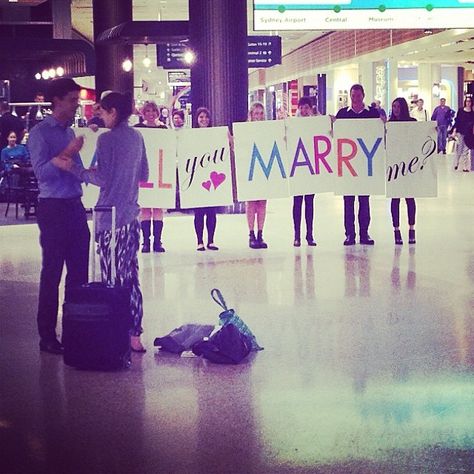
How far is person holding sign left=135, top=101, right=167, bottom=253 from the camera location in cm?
1282

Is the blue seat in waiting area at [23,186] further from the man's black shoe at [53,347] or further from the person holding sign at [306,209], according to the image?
the man's black shoe at [53,347]

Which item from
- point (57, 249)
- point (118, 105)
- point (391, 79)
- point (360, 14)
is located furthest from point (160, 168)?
point (391, 79)

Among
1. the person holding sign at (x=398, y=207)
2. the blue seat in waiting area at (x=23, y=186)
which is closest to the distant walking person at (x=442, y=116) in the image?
the blue seat in waiting area at (x=23, y=186)

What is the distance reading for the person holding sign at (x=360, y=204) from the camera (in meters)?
13.0

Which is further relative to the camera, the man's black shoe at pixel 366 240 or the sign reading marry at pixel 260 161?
the man's black shoe at pixel 366 240

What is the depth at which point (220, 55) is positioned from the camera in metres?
16.9

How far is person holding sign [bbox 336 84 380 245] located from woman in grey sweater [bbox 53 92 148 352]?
5865mm

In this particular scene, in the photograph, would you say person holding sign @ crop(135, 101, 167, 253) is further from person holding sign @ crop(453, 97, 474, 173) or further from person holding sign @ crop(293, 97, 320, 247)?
person holding sign @ crop(453, 97, 474, 173)

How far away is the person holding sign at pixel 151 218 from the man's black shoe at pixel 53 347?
5160 millimetres

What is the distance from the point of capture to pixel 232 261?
1193cm

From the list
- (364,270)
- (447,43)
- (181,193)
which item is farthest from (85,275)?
(447,43)

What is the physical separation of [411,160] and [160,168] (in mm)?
3085

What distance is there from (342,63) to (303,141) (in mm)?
25911

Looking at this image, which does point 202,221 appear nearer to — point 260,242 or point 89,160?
point 260,242
